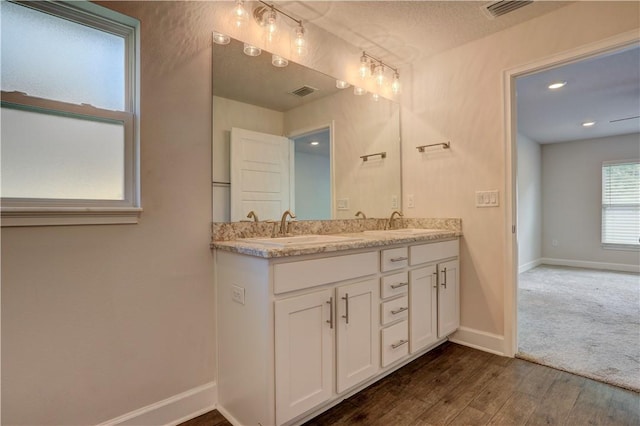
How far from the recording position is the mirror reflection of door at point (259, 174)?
190 centimetres

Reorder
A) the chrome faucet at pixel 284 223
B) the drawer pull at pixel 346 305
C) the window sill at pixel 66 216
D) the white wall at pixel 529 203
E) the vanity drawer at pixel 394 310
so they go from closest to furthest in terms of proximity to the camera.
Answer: the window sill at pixel 66 216 → the drawer pull at pixel 346 305 → the vanity drawer at pixel 394 310 → the chrome faucet at pixel 284 223 → the white wall at pixel 529 203

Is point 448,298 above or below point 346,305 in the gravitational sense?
below

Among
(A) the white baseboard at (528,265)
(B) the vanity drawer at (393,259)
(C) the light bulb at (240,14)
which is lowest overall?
(A) the white baseboard at (528,265)

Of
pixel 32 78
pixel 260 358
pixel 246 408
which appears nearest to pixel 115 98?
pixel 32 78

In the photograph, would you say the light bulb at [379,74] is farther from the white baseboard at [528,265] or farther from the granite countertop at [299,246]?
the white baseboard at [528,265]

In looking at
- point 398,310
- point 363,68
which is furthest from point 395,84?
point 398,310

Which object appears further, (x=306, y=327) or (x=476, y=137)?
(x=476, y=137)

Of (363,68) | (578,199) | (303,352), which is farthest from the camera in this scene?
(578,199)

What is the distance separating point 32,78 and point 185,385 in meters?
1.60

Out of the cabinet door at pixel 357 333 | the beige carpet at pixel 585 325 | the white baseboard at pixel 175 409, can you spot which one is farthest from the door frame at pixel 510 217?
the white baseboard at pixel 175 409

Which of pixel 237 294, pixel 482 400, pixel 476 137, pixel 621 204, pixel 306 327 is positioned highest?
pixel 476 137

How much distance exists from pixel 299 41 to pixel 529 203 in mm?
5586

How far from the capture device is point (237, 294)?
160cm

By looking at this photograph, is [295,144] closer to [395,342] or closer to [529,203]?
[395,342]
